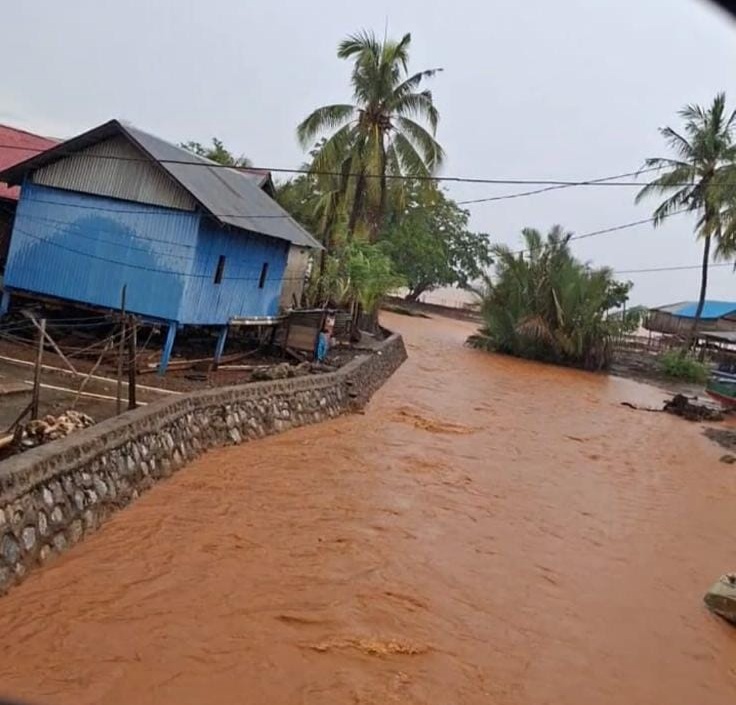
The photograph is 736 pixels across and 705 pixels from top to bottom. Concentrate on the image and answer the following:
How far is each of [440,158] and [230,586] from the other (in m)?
19.9

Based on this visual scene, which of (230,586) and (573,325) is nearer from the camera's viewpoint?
(230,586)

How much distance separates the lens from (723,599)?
736 centimetres

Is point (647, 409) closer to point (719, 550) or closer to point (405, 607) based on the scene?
point (719, 550)

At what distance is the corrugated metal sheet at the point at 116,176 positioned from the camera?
13039 millimetres

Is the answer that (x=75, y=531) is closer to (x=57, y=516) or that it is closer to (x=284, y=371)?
(x=57, y=516)

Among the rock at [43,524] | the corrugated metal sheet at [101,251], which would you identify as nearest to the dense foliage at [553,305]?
the corrugated metal sheet at [101,251]

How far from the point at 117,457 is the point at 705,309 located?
135 ft

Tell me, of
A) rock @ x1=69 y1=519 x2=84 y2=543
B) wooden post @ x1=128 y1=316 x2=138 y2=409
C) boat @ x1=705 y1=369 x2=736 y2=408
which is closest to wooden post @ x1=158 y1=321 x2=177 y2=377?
wooden post @ x1=128 y1=316 x2=138 y2=409

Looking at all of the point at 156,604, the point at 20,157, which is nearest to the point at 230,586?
the point at 156,604

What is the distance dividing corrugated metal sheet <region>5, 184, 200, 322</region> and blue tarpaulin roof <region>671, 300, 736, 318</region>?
115ft

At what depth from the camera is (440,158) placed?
2403 centimetres

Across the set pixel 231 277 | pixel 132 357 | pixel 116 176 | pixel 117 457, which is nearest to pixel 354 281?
pixel 231 277

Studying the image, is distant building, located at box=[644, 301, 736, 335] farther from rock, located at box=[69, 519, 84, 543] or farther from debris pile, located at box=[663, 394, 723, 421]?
rock, located at box=[69, 519, 84, 543]

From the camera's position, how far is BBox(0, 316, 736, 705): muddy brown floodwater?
5141mm
